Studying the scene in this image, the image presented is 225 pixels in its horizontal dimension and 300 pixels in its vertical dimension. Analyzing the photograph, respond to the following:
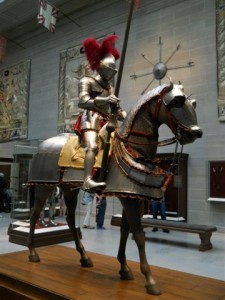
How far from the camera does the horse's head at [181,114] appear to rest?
3018mm

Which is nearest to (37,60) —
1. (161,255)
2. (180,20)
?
(180,20)

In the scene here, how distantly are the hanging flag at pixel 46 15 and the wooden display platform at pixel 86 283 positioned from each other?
854 cm

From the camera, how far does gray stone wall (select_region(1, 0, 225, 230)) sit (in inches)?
386

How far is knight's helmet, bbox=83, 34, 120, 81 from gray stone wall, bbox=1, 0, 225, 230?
655 centimetres

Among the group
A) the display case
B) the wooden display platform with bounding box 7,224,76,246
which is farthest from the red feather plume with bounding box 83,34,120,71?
the display case

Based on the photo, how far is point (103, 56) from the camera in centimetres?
389

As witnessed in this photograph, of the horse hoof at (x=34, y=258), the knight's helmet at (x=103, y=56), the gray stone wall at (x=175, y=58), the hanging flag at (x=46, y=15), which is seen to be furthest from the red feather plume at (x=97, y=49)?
the hanging flag at (x=46, y=15)

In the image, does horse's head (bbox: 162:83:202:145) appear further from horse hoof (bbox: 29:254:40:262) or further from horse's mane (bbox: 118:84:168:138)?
horse hoof (bbox: 29:254:40:262)

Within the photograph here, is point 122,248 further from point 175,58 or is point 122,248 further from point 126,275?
point 175,58

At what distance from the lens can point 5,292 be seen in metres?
3.83

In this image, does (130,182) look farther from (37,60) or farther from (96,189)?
(37,60)

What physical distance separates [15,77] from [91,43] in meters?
13.5

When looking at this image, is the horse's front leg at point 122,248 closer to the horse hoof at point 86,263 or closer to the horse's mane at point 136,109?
the horse hoof at point 86,263

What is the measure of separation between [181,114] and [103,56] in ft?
4.41
